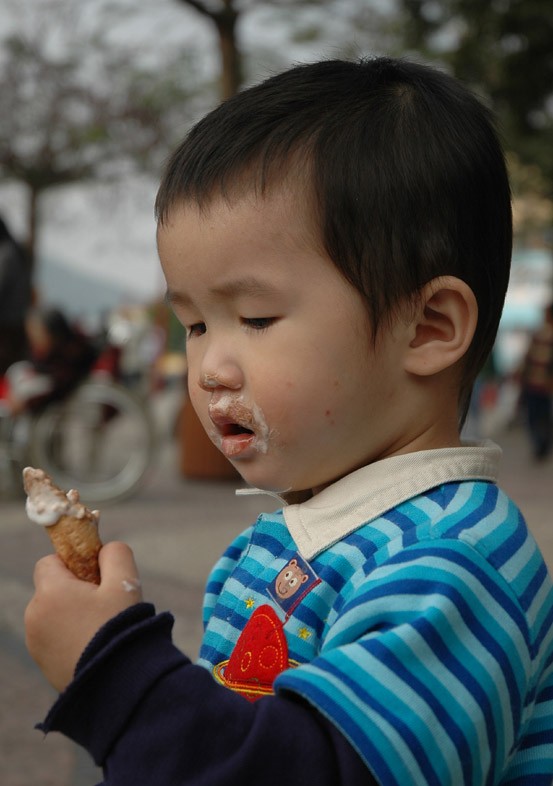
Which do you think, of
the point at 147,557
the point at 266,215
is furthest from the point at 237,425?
the point at 147,557

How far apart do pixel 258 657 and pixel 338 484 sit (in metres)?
0.21

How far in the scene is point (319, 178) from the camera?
1153 millimetres

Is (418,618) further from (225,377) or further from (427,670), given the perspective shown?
(225,377)

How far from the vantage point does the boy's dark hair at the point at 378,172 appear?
1152mm

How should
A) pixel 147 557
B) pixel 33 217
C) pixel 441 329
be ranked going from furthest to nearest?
pixel 33 217, pixel 147 557, pixel 441 329

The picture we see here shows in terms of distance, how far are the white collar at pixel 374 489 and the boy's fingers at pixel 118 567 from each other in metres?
0.19

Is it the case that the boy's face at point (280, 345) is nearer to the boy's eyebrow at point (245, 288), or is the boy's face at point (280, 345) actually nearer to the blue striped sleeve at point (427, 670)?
the boy's eyebrow at point (245, 288)

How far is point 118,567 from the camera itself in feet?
3.66

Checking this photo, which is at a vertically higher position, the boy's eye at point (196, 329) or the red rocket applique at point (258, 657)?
the boy's eye at point (196, 329)

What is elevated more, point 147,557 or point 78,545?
point 78,545

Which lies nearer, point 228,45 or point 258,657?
point 258,657

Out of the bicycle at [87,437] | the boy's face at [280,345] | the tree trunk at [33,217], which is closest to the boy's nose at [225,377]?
the boy's face at [280,345]

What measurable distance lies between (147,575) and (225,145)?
11.4ft

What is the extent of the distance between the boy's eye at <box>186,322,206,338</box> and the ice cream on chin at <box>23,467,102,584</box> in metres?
0.23
